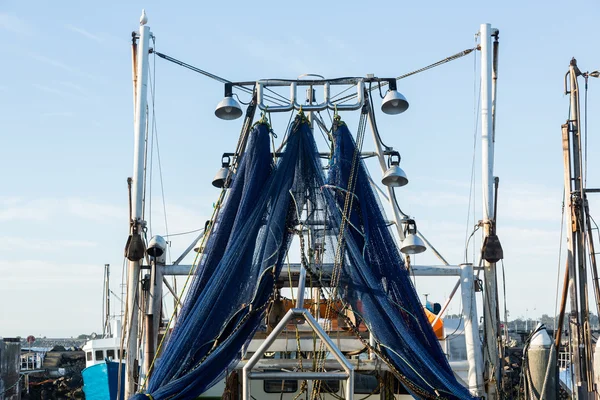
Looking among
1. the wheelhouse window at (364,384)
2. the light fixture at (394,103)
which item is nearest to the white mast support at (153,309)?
Result: the wheelhouse window at (364,384)

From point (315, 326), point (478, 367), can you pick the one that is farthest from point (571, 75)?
point (315, 326)

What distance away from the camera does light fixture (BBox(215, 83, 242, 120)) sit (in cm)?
1094

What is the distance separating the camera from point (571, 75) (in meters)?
12.7

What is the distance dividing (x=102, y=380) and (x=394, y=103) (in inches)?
617

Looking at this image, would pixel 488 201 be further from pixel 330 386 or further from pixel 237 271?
pixel 237 271

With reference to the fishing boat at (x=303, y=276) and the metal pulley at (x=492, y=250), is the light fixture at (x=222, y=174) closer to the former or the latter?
the fishing boat at (x=303, y=276)

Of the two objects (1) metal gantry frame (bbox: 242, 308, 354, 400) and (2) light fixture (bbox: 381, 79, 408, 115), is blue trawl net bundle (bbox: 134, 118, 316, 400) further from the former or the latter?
(2) light fixture (bbox: 381, 79, 408, 115)

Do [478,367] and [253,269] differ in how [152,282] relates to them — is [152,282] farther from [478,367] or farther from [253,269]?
[478,367]

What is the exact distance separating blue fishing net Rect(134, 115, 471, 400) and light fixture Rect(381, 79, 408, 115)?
67 centimetres

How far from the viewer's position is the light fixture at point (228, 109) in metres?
10.9

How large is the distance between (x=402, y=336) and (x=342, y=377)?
1104mm

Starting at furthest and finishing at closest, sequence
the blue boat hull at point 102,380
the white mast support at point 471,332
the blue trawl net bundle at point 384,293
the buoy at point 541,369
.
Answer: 1. the blue boat hull at point 102,380
2. the buoy at point 541,369
3. the white mast support at point 471,332
4. the blue trawl net bundle at point 384,293

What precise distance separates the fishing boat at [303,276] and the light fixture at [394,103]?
3 centimetres

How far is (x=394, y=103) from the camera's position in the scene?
10938mm
